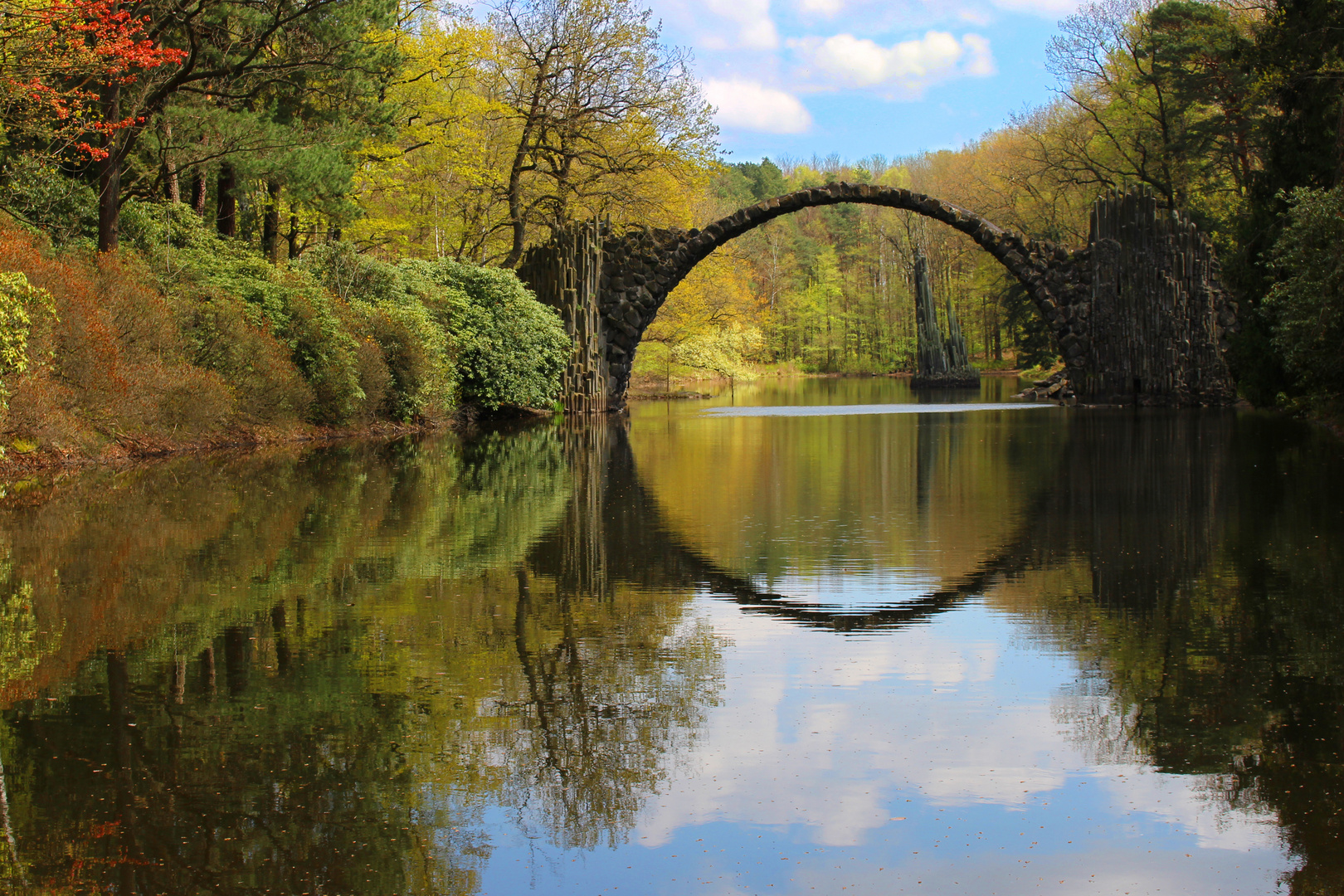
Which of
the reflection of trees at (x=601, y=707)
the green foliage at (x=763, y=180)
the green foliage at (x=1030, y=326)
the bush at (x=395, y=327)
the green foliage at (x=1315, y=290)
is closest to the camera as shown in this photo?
the reflection of trees at (x=601, y=707)

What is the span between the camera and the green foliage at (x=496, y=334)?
89.6ft

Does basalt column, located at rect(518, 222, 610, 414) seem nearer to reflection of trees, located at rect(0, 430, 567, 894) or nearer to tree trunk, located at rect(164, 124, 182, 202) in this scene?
tree trunk, located at rect(164, 124, 182, 202)

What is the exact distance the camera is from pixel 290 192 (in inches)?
890

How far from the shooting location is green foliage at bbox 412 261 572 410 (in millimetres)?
27312

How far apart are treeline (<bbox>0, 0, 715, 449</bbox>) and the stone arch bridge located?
6.30 ft

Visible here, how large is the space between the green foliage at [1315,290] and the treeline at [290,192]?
49.6 feet

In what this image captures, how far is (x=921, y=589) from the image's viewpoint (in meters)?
7.79

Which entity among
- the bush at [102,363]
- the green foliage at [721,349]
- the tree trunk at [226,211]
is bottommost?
the bush at [102,363]

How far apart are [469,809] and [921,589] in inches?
172

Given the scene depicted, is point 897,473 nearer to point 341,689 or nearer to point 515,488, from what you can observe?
point 515,488

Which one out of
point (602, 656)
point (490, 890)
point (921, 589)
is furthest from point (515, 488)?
point (490, 890)

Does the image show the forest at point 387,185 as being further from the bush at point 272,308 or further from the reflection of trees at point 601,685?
the reflection of trees at point 601,685

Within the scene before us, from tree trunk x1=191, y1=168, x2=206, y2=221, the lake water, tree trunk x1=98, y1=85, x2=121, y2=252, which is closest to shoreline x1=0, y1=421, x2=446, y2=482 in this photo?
tree trunk x1=98, y1=85, x2=121, y2=252

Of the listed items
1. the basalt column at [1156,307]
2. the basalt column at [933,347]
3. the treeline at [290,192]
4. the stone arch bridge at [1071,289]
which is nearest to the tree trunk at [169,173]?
the treeline at [290,192]
